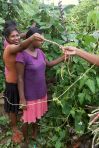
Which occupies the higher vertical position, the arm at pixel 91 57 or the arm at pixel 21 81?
the arm at pixel 91 57

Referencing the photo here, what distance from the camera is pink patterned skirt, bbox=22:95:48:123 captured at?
3.12m

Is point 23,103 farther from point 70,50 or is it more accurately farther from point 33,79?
point 70,50

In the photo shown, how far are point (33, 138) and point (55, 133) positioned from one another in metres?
0.36

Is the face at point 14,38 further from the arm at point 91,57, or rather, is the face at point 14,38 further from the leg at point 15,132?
the arm at point 91,57

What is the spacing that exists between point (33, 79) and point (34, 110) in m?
0.31

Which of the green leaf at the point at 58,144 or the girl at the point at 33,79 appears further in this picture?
the green leaf at the point at 58,144

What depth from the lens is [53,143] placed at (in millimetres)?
3184

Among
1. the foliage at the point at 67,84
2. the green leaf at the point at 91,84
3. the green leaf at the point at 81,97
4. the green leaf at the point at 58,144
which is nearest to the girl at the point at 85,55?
the foliage at the point at 67,84

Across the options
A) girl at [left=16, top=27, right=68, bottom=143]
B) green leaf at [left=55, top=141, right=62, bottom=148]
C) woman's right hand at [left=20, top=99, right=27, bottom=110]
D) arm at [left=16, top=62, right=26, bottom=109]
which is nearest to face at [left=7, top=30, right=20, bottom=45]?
girl at [left=16, top=27, right=68, bottom=143]

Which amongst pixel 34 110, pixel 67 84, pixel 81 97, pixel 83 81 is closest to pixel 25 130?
pixel 34 110

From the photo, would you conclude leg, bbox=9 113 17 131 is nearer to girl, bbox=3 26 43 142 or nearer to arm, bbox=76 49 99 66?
girl, bbox=3 26 43 142

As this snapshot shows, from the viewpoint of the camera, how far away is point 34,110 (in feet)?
10.4

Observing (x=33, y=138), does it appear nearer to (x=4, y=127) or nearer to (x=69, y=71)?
(x=4, y=127)

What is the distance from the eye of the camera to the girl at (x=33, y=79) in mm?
2951
